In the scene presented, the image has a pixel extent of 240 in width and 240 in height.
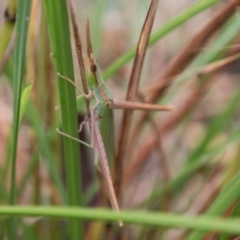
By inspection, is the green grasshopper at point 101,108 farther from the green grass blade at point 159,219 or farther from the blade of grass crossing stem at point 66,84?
the green grass blade at point 159,219

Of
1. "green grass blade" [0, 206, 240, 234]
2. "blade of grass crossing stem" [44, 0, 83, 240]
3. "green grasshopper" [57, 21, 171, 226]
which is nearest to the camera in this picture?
"green grass blade" [0, 206, 240, 234]

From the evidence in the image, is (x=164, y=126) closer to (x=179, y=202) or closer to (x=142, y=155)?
(x=142, y=155)

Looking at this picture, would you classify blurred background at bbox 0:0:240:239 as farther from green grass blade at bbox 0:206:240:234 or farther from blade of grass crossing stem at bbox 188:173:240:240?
green grass blade at bbox 0:206:240:234

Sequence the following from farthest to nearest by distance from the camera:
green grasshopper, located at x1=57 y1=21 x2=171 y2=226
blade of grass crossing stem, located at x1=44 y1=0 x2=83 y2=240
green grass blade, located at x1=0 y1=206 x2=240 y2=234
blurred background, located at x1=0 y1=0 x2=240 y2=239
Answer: blurred background, located at x1=0 y1=0 x2=240 y2=239, green grasshopper, located at x1=57 y1=21 x2=171 y2=226, blade of grass crossing stem, located at x1=44 y1=0 x2=83 y2=240, green grass blade, located at x1=0 y1=206 x2=240 y2=234

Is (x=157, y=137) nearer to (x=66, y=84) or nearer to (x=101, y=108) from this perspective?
(x=101, y=108)

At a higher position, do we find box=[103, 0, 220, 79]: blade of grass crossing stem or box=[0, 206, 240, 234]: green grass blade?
box=[103, 0, 220, 79]: blade of grass crossing stem

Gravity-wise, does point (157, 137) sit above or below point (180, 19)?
below

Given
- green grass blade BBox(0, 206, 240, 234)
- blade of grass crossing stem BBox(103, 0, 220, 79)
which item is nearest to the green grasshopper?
blade of grass crossing stem BBox(103, 0, 220, 79)

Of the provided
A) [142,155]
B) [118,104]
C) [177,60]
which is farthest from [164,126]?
[118,104]

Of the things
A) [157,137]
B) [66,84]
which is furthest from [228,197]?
[157,137]
